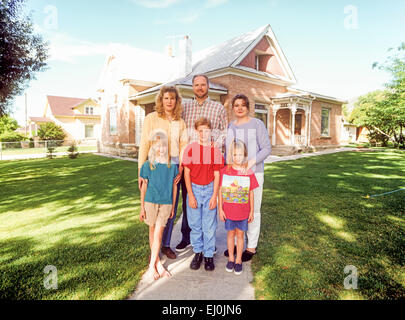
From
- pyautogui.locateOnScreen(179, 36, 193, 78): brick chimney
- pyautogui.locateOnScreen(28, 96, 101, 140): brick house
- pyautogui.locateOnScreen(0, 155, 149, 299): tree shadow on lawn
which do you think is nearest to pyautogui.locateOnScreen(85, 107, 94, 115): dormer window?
pyautogui.locateOnScreen(28, 96, 101, 140): brick house

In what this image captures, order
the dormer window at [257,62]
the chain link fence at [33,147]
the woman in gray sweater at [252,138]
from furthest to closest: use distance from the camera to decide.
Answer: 1. the chain link fence at [33,147]
2. the dormer window at [257,62]
3. the woman in gray sweater at [252,138]

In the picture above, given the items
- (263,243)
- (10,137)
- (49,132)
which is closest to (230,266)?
(263,243)

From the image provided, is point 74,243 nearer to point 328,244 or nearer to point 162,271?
point 162,271


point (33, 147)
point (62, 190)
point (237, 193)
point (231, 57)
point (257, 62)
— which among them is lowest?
point (62, 190)

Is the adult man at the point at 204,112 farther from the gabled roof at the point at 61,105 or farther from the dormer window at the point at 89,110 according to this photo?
the gabled roof at the point at 61,105

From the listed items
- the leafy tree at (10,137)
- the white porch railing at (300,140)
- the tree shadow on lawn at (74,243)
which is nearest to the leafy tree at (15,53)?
the tree shadow on lawn at (74,243)

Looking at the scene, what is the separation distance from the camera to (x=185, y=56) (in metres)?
16.3

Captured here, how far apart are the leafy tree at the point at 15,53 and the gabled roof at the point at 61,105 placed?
86.6 ft

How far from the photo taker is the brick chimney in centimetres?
1611

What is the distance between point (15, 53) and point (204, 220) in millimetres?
11101

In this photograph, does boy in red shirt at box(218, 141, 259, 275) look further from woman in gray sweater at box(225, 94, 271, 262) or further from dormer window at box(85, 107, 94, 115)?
dormer window at box(85, 107, 94, 115)

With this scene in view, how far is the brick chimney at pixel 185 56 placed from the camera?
52.9 feet

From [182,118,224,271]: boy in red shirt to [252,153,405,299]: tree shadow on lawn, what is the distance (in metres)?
0.67

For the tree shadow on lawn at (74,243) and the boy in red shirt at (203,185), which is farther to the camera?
the boy in red shirt at (203,185)
